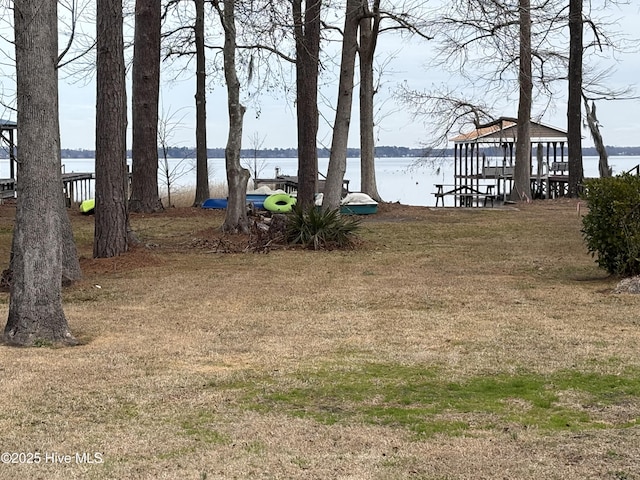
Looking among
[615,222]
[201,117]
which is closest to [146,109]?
[201,117]

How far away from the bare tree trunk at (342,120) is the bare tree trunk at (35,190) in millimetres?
9880

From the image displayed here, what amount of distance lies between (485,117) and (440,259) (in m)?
18.9

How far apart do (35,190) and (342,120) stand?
10.6 m

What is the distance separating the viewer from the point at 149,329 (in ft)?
27.0

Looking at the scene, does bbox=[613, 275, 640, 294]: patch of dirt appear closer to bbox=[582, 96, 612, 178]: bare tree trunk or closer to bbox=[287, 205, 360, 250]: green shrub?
bbox=[287, 205, 360, 250]: green shrub

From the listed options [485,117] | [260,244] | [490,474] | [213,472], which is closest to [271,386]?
[213,472]

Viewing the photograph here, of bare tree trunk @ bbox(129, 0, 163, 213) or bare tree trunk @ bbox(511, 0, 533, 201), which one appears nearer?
bare tree trunk @ bbox(129, 0, 163, 213)

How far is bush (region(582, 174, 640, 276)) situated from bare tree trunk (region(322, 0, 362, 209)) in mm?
6973

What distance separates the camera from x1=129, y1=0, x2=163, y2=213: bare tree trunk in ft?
68.7

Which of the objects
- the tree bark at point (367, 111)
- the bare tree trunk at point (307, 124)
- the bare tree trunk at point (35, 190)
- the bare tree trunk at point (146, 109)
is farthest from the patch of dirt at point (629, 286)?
the tree bark at point (367, 111)

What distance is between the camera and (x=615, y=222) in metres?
10.5

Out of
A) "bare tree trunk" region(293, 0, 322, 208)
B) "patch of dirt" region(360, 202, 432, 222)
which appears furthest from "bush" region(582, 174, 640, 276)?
"bare tree trunk" region(293, 0, 322, 208)

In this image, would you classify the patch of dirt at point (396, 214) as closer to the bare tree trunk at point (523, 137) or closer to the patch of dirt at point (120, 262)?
the bare tree trunk at point (523, 137)

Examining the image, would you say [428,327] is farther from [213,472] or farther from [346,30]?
[346,30]
